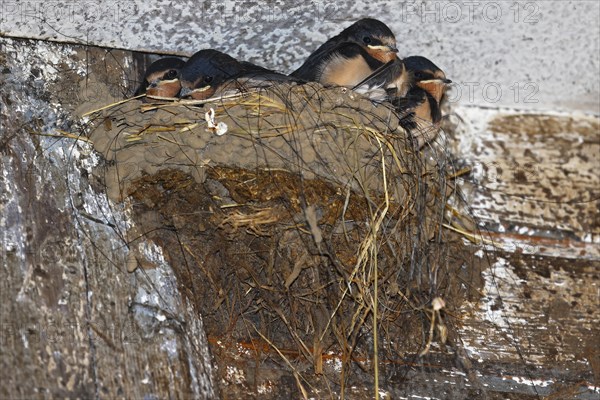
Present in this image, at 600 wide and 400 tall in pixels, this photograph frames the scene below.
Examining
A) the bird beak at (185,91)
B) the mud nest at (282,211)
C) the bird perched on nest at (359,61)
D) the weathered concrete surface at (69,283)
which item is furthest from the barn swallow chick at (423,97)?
the weathered concrete surface at (69,283)

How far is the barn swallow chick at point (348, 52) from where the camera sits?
450cm

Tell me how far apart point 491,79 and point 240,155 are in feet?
4.58

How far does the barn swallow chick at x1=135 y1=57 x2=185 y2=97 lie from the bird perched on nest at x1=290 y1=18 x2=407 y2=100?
1.67 feet

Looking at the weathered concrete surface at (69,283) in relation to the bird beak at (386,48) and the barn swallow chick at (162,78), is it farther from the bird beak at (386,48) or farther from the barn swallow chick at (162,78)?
the bird beak at (386,48)

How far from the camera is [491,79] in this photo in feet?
15.7

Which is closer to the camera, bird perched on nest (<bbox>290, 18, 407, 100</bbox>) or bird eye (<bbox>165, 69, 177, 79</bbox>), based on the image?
bird perched on nest (<bbox>290, 18, 407, 100</bbox>)

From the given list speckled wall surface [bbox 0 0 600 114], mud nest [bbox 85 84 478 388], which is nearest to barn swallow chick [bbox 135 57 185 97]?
speckled wall surface [bbox 0 0 600 114]

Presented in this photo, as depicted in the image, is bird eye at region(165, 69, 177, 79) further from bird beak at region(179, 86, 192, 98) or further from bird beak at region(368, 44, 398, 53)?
bird beak at region(368, 44, 398, 53)

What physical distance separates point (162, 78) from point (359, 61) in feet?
2.77

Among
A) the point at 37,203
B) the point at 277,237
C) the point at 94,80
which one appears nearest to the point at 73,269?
the point at 37,203

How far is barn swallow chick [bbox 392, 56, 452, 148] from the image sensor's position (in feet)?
15.2

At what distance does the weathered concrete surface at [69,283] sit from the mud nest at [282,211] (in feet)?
0.47

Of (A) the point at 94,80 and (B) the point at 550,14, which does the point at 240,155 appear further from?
(B) the point at 550,14

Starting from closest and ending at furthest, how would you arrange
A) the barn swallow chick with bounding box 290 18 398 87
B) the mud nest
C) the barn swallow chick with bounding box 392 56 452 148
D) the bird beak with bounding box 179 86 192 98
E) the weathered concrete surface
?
1. the weathered concrete surface
2. the mud nest
3. the barn swallow chick with bounding box 290 18 398 87
4. the barn swallow chick with bounding box 392 56 452 148
5. the bird beak with bounding box 179 86 192 98
